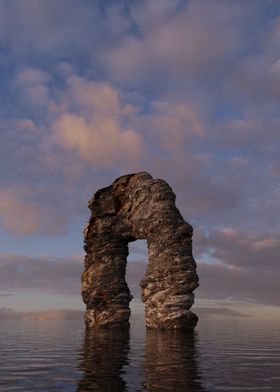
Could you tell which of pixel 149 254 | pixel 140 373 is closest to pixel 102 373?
pixel 140 373

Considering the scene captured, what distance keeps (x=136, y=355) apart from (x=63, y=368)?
5.75m

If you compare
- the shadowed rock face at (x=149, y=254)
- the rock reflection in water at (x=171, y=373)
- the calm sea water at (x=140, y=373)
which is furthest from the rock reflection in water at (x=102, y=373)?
the shadowed rock face at (x=149, y=254)

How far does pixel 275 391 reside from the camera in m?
12.6

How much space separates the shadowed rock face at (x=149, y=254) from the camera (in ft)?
148

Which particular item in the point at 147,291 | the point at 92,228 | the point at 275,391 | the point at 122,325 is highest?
the point at 92,228

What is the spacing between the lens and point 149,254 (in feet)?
159

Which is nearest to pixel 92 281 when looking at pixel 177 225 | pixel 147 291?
pixel 147 291

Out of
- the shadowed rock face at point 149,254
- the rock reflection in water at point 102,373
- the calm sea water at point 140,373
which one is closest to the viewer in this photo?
the rock reflection in water at point 102,373

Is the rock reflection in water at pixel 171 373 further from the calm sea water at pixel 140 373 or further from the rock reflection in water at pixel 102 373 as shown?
the rock reflection in water at pixel 102 373

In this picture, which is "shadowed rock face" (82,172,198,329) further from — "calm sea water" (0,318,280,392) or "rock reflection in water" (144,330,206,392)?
"calm sea water" (0,318,280,392)

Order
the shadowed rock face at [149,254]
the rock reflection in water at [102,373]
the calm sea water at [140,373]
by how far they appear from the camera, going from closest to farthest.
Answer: the rock reflection in water at [102,373]
the calm sea water at [140,373]
the shadowed rock face at [149,254]

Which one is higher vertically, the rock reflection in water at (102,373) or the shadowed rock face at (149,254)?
the shadowed rock face at (149,254)

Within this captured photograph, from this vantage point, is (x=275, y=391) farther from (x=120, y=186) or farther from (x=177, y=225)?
(x=120, y=186)

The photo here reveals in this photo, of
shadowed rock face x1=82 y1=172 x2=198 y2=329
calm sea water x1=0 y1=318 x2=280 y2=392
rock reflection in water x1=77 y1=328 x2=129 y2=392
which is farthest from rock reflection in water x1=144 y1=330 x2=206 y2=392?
shadowed rock face x1=82 y1=172 x2=198 y2=329
